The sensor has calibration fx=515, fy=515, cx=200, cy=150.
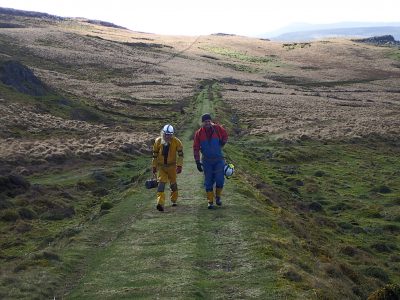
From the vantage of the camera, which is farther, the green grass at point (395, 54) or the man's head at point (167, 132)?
the green grass at point (395, 54)

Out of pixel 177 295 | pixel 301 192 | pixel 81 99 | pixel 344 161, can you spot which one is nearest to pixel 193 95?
pixel 81 99

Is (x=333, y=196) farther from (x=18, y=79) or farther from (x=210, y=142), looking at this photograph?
(x=18, y=79)

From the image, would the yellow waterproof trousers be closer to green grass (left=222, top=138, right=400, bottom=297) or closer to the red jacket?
the red jacket

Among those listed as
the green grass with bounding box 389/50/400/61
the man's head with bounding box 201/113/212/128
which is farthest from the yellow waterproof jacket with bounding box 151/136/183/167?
the green grass with bounding box 389/50/400/61

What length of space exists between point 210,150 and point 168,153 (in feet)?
4.50

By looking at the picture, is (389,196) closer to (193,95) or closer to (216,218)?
(216,218)

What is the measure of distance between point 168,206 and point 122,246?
4.22m

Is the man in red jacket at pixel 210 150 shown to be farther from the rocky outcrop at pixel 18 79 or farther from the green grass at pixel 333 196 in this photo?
the rocky outcrop at pixel 18 79

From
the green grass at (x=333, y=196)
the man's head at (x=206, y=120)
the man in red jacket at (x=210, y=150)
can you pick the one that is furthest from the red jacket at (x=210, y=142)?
the green grass at (x=333, y=196)

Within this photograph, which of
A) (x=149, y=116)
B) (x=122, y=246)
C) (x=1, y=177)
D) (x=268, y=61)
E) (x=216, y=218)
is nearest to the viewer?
(x=122, y=246)

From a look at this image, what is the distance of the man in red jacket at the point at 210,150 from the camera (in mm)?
16688

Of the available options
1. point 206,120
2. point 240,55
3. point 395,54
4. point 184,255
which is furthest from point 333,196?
point 395,54

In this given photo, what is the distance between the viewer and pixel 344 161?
4206 cm

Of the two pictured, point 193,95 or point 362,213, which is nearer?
point 362,213
